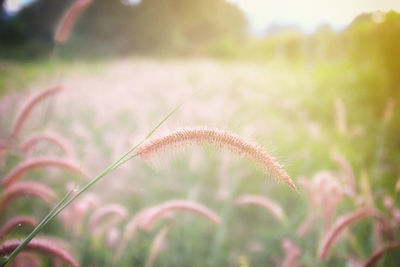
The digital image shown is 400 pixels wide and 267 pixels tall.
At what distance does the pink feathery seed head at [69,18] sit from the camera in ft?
6.30

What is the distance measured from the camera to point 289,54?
16.5 metres

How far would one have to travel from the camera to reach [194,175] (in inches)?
162

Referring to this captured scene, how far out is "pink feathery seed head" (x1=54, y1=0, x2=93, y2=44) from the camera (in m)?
1.92

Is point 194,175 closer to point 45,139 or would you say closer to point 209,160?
point 209,160

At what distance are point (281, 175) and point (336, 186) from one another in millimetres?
1377

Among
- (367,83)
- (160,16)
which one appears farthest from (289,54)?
(160,16)

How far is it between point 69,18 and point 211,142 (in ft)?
5.84

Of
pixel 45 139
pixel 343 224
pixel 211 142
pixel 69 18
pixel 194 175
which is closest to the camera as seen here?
pixel 211 142

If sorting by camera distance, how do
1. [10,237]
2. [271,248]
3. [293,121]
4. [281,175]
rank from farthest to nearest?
1. [293,121]
2. [271,248]
3. [10,237]
4. [281,175]

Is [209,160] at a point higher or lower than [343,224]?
lower

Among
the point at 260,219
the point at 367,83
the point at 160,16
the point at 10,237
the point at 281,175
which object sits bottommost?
the point at 260,219

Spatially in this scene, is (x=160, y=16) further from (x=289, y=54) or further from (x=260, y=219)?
(x=260, y=219)

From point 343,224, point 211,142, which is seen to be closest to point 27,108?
point 211,142

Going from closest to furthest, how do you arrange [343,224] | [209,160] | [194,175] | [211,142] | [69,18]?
[211,142] → [343,224] → [69,18] → [194,175] → [209,160]
